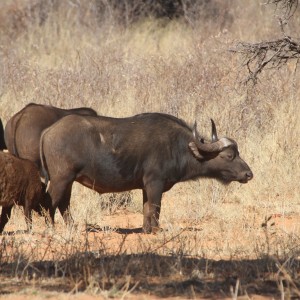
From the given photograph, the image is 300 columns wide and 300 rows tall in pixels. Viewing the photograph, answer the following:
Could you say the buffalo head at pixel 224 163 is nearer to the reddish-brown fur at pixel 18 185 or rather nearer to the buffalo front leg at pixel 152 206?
the buffalo front leg at pixel 152 206

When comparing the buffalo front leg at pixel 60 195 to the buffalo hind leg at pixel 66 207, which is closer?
the buffalo front leg at pixel 60 195

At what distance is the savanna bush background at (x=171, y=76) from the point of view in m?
13.8

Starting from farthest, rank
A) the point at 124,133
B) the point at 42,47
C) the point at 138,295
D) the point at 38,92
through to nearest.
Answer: the point at 42,47 < the point at 38,92 < the point at 124,133 < the point at 138,295

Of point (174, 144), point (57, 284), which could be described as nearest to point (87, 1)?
point (174, 144)

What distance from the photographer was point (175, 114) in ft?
53.7

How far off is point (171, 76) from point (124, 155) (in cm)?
693

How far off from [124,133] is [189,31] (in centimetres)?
1336

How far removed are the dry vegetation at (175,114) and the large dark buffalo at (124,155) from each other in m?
0.57

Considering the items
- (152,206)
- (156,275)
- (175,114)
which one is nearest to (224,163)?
(152,206)

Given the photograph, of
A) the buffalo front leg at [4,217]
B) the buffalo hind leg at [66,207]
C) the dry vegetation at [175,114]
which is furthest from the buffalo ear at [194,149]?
the buffalo front leg at [4,217]

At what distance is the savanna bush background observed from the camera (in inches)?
544

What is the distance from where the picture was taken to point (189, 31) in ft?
80.2

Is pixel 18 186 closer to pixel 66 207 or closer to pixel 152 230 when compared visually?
pixel 66 207

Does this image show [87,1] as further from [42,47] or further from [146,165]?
[146,165]
